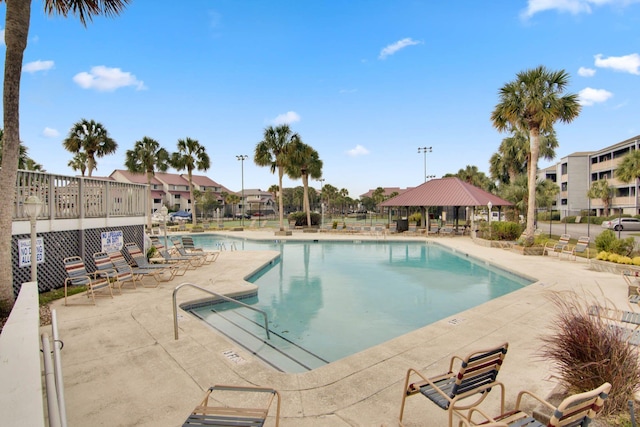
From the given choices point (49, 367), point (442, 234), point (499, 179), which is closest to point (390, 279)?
point (49, 367)

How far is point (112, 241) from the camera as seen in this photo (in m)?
11.2

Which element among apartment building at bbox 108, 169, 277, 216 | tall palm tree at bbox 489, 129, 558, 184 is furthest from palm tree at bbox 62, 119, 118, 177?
tall palm tree at bbox 489, 129, 558, 184

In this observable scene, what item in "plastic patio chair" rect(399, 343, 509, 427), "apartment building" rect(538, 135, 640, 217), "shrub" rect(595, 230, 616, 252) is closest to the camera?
"plastic patio chair" rect(399, 343, 509, 427)

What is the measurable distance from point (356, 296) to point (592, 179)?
51.6 m

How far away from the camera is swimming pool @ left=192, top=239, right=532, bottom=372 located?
7.31m

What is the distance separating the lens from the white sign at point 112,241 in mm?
10875

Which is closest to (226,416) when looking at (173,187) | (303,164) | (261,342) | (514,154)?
(261,342)

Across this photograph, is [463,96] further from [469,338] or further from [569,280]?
[469,338]

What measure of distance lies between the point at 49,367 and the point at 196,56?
68.4 feet

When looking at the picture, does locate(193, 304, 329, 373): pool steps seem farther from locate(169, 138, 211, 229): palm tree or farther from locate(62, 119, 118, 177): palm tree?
locate(169, 138, 211, 229): palm tree

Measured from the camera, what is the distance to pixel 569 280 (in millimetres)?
10367

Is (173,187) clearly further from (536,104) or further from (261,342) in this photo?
(261,342)

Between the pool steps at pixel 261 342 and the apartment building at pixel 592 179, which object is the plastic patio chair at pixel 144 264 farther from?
the apartment building at pixel 592 179

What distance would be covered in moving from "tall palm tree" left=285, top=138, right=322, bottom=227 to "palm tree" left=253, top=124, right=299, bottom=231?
0.56 metres
